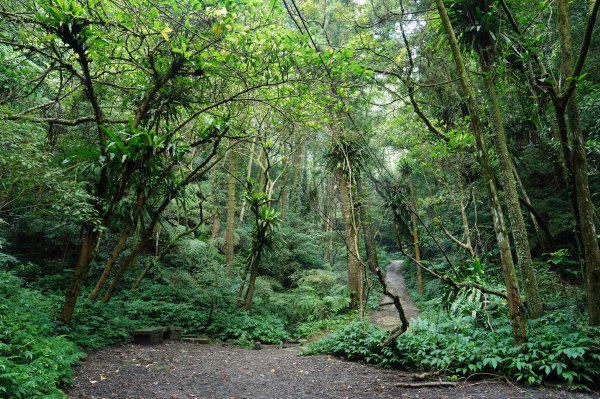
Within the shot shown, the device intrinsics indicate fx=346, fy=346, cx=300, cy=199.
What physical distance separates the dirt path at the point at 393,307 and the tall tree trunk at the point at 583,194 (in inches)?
99.0

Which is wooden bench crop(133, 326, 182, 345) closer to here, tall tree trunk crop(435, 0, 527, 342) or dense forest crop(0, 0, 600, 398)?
dense forest crop(0, 0, 600, 398)

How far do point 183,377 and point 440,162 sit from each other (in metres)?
11.0

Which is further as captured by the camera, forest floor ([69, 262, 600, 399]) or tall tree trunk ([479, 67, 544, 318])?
tall tree trunk ([479, 67, 544, 318])

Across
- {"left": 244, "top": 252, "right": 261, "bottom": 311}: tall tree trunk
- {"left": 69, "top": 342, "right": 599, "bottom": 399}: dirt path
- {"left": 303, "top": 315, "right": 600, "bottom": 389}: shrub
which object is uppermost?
{"left": 244, "top": 252, "right": 261, "bottom": 311}: tall tree trunk

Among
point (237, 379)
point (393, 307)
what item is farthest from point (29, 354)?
point (393, 307)

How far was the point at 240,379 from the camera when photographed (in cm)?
495

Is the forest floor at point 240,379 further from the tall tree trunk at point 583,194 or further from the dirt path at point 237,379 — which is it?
the tall tree trunk at point 583,194

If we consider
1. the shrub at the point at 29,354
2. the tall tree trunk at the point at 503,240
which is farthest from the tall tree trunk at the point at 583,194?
the shrub at the point at 29,354

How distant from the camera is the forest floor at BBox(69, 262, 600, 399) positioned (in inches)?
155

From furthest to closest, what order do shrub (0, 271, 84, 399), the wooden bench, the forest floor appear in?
the wooden bench
the forest floor
shrub (0, 271, 84, 399)

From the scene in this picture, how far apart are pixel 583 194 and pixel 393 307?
1113cm

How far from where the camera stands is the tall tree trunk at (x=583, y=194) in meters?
4.34

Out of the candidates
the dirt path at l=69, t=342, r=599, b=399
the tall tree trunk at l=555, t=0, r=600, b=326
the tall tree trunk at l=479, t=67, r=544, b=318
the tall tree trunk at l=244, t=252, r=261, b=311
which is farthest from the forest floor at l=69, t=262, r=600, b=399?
the tall tree trunk at l=244, t=252, r=261, b=311

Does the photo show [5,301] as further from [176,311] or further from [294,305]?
[294,305]
